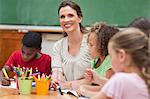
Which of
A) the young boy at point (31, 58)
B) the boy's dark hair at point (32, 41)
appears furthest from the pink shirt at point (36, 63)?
the boy's dark hair at point (32, 41)

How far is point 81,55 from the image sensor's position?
2.71m

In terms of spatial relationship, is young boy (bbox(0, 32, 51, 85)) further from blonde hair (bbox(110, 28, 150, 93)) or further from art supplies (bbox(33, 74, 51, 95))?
blonde hair (bbox(110, 28, 150, 93))

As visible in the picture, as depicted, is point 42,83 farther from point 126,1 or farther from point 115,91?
point 126,1

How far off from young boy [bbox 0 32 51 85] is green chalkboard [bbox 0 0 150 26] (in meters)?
1.24

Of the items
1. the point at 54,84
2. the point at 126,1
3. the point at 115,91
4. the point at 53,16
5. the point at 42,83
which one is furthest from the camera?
the point at 53,16

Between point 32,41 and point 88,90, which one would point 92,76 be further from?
point 32,41

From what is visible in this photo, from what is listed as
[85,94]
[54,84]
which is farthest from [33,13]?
[85,94]

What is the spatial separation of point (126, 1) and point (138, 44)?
2.63 m

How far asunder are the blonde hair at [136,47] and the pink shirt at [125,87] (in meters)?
0.05

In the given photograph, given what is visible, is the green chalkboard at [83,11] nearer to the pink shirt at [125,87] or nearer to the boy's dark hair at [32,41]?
the boy's dark hair at [32,41]

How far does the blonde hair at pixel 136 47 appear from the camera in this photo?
4.38 feet

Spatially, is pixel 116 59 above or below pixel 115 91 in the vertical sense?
above

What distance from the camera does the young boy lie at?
282 centimetres

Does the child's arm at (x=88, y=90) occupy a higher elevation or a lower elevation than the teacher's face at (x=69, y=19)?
lower
